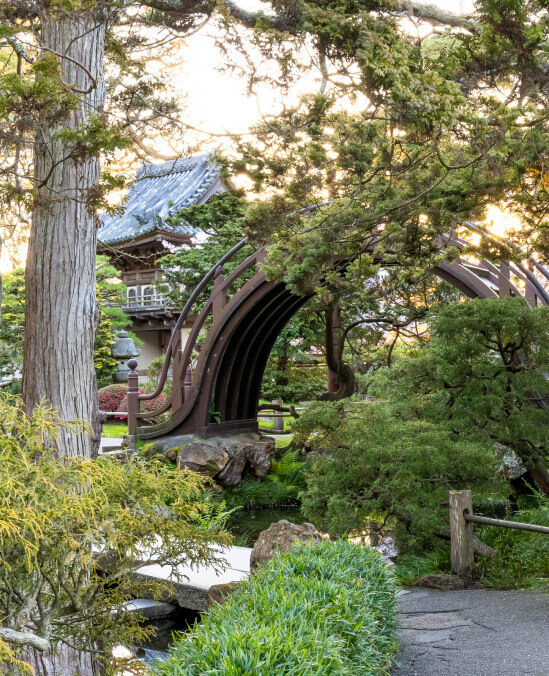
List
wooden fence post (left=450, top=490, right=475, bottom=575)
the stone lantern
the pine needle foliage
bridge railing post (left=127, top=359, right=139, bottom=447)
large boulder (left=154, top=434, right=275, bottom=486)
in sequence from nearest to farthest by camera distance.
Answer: wooden fence post (left=450, top=490, right=475, bottom=575) → the pine needle foliage → large boulder (left=154, top=434, right=275, bottom=486) → bridge railing post (left=127, top=359, right=139, bottom=447) → the stone lantern

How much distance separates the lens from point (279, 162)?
188 inches

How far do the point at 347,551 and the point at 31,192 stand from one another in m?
3.10

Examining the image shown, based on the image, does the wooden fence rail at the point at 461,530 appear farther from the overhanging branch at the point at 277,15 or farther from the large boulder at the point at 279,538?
the overhanging branch at the point at 277,15

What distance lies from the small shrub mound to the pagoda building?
659 inches

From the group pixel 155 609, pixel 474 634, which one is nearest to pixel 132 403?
pixel 155 609

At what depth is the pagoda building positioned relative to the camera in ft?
68.5

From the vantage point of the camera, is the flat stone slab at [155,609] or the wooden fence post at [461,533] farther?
the flat stone slab at [155,609]

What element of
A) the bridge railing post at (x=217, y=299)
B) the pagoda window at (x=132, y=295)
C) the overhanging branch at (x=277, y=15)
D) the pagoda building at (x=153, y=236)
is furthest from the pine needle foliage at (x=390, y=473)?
the pagoda window at (x=132, y=295)

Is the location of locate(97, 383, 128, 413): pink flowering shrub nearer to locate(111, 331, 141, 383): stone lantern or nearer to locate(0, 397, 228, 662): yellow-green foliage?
locate(111, 331, 141, 383): stone lantern

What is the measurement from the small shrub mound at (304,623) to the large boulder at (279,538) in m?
0.80

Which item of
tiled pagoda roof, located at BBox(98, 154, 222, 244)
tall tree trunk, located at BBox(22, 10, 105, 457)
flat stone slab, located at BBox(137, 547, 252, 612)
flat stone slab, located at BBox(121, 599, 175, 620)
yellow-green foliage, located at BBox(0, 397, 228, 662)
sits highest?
tiled pagoda roof, located at BBox(98, 154, 222, 244)

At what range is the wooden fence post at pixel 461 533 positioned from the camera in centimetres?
564

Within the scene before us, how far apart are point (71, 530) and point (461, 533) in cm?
356

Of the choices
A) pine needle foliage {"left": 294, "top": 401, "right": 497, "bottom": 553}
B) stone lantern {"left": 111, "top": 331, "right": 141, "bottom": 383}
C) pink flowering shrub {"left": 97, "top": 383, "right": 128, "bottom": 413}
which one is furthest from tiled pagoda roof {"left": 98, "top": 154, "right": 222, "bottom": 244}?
pine needle foliage {"left": 294, "top": 401, "right": 497, "bottom": 553}
